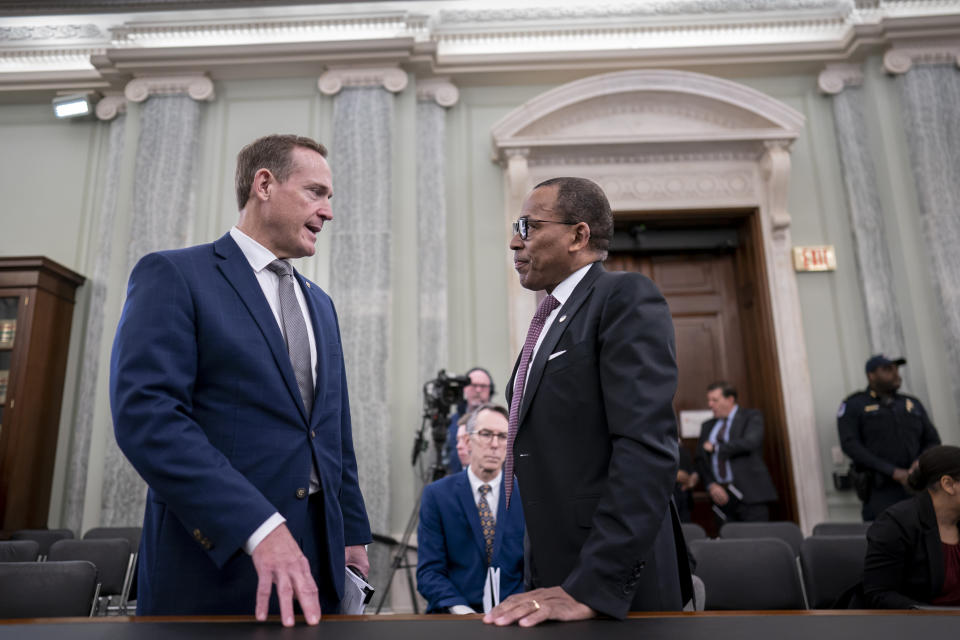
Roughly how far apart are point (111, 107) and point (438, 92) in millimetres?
2842

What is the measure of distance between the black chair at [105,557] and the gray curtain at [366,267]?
1.70m

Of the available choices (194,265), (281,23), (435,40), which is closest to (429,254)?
(435,40)

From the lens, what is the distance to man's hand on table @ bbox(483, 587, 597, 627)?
3.03 ft

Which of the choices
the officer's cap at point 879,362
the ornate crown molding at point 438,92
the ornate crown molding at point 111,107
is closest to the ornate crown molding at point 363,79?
the ornate crown molding at point 438,92

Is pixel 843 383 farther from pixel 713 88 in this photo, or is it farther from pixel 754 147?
pixel 713 88

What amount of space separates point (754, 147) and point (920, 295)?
1.66 metres

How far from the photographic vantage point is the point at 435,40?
5.65m

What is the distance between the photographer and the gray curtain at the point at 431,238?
5246mm

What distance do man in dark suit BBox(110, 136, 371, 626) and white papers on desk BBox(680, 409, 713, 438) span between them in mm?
4455

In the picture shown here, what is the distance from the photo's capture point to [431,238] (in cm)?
546

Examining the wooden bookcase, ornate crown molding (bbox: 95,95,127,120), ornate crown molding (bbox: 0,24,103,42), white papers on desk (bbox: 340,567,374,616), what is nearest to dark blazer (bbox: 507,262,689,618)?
white papers on desk (bbox: 340,567,374,616)

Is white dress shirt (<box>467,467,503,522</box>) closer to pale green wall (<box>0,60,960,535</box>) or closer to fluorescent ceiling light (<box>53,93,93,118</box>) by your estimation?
pale green wall (<box>0,60,960,535</box>)

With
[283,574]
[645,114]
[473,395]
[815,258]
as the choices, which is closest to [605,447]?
[283,574]

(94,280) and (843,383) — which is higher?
(94,280)
